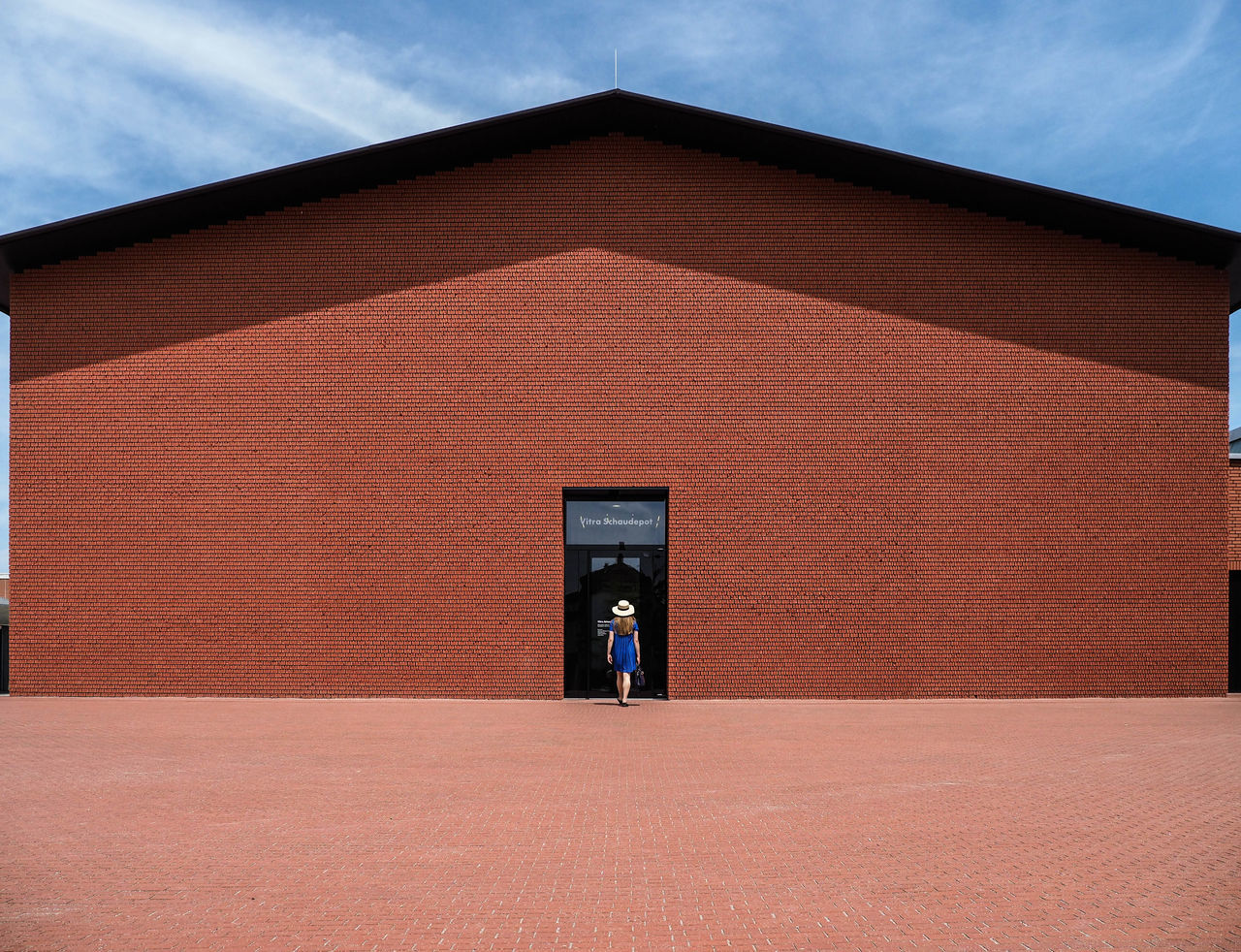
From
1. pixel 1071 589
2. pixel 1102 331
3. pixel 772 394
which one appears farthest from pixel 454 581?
pixel 1102 331

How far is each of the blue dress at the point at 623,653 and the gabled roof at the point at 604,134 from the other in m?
7.90

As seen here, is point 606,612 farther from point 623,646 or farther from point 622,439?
point 622,439

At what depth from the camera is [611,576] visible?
53.3 feet

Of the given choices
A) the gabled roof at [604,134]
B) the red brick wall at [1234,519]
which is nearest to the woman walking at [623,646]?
the gabled roof at [604,134]

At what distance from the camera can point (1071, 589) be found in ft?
52.3

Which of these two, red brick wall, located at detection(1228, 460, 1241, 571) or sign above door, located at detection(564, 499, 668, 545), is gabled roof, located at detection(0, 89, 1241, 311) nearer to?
red brick wall, located at detection(1228, 460, 1241, 571)

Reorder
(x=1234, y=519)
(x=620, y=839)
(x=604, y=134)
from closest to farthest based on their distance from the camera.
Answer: (x=620, y=839) → (x=604, y=134) → (x=1234, y=519)

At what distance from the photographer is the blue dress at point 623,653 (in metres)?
15.0

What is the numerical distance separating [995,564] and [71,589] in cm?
1483

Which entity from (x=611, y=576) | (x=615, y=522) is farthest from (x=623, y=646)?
(x=615, y=522)

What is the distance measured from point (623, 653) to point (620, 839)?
27.6 feet

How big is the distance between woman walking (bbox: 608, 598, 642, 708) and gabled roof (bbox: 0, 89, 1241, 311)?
7.67m

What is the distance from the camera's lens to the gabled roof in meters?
15.4

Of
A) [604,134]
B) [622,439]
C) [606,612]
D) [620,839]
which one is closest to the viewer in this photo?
[620,839]
